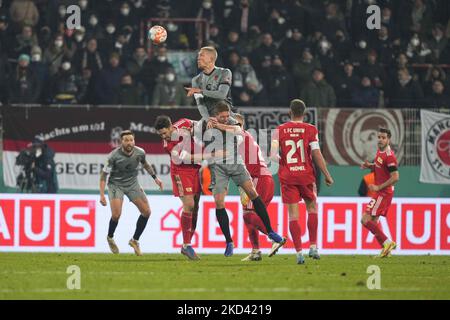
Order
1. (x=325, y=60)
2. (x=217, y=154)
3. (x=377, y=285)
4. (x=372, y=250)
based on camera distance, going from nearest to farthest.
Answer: (x=377, y=285)
(x=217, y=154)
(x=372, y=250)
(x=325, y=60)

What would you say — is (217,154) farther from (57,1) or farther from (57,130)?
(57,1)

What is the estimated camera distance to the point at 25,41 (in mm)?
22656

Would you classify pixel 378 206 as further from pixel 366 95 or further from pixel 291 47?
pixel 291 47

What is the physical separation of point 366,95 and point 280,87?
1855 mm

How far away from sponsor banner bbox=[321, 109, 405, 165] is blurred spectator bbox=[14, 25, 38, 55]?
6243 millimetres

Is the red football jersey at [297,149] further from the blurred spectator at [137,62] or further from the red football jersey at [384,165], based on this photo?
the blurred spectator at [137,62]

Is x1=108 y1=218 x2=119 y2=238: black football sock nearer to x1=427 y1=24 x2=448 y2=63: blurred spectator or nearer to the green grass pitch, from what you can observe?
the green grass pitch

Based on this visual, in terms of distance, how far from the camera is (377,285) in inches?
435

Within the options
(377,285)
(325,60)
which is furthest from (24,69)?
(377,285)

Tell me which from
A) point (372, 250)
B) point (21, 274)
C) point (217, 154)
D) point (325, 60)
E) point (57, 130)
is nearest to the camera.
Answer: point (21, 274)

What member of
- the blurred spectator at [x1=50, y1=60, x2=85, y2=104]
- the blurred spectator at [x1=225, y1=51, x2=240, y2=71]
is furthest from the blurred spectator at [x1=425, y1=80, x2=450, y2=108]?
the blurred spectator at [x1=50, y1=60, x2=85, y2=104]

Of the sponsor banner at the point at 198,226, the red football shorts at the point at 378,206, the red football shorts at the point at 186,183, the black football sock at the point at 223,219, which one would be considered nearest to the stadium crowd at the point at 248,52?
the sponsor banner at the point at 198,226

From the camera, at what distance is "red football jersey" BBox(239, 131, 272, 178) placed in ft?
50.1

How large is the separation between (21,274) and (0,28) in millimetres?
11197
